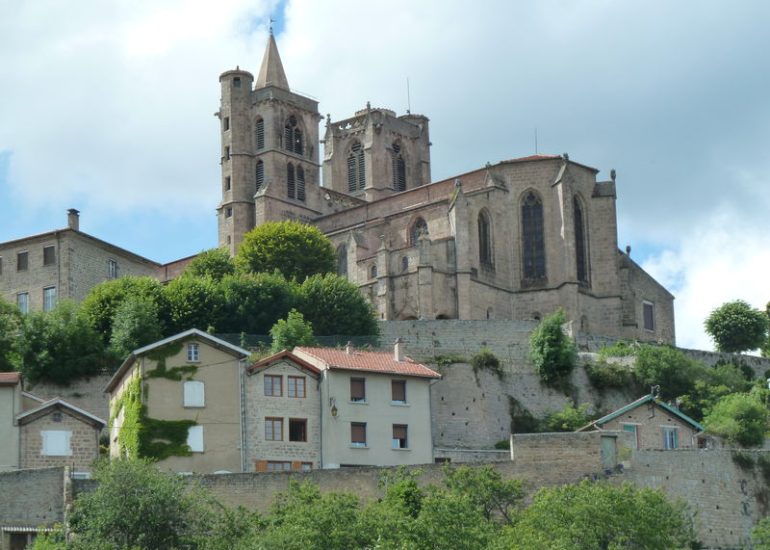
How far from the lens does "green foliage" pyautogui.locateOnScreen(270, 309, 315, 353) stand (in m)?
67.0

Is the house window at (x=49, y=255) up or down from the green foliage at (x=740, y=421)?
up

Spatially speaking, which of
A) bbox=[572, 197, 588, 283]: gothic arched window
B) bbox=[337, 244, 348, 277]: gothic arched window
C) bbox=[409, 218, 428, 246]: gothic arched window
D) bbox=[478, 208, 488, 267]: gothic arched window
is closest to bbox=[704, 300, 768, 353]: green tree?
bbox=[572, 197, 588, 283]: gothic arched window

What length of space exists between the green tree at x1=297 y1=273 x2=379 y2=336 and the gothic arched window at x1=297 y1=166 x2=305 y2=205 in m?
26.0

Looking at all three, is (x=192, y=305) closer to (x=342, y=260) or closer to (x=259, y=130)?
(x=342, y=260)

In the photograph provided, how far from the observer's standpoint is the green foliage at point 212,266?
84562 millimetres

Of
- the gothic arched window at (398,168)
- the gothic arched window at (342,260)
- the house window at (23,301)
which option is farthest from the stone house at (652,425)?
the gothic arched window at (398,168)

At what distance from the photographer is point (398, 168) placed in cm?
11588

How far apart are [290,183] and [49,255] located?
2633 cm

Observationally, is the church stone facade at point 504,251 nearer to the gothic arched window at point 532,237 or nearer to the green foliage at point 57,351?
the gothic arched window at point 532,237

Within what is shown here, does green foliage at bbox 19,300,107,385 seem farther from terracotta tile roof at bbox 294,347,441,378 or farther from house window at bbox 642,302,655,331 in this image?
house window at bbox 642,302,655,331

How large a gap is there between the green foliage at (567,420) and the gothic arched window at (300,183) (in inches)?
1534

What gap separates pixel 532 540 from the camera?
148 feet

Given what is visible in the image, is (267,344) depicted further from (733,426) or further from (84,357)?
(733,426)

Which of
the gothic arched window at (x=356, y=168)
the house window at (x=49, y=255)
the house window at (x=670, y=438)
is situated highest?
the gothic arched window at (x=356, y=168)
